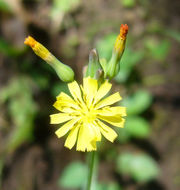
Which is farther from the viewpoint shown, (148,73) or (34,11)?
(34,11)

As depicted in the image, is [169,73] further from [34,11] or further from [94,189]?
[34,11]

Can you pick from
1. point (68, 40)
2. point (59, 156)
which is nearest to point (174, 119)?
point (59, 156)

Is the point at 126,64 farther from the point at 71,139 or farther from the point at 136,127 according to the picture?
the point at 71,139

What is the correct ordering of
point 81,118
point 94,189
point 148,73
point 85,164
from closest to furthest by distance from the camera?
point 81,118
point 94,189
point 85,164
point 148,73

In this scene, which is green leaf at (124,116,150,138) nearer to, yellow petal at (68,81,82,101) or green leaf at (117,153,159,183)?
green leaf at (117,153,159,183)

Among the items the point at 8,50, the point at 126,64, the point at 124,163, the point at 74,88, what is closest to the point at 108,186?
the point at 124,163

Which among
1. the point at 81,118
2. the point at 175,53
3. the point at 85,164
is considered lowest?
the point at 85,164

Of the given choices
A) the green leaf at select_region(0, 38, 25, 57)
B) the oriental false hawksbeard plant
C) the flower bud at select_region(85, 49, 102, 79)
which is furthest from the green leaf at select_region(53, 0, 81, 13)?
the flower bud at select_region(85, 49, 102, 79)

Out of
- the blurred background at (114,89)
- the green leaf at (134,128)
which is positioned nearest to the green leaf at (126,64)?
the blurred background at (114,89)
